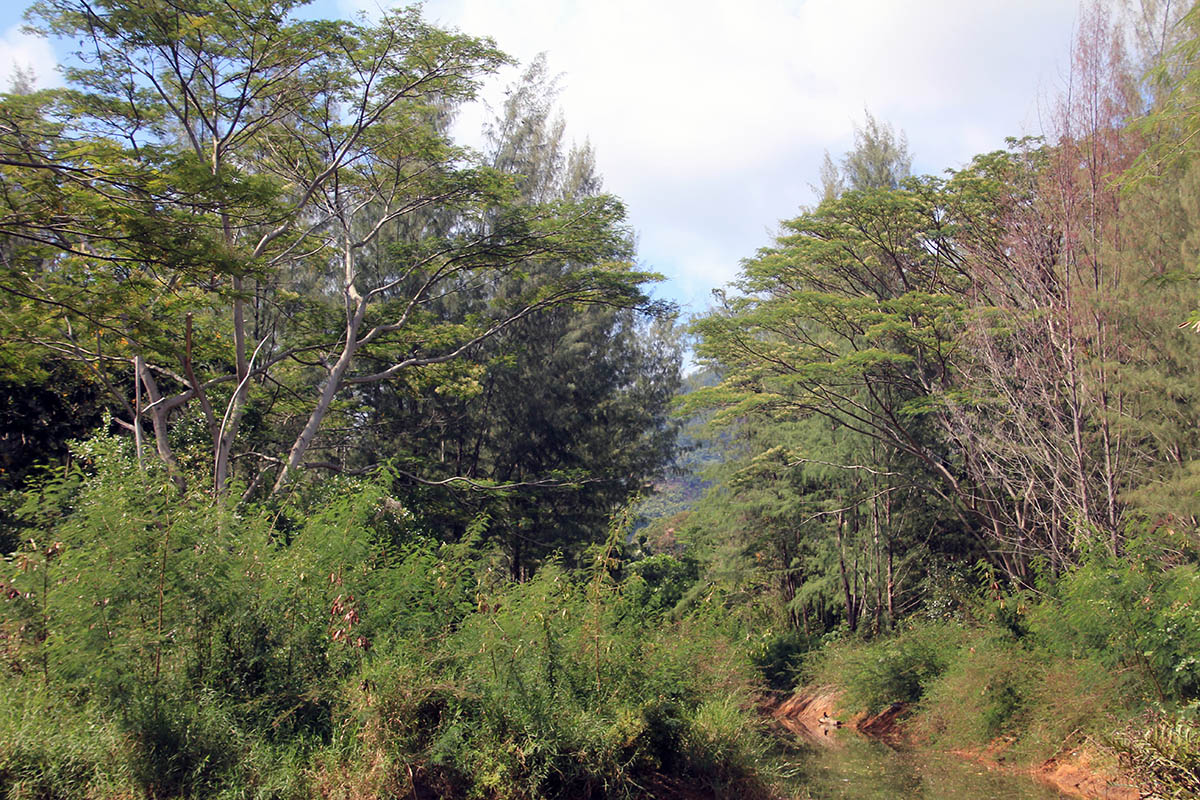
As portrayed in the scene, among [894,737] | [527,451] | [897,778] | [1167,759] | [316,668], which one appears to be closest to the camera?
[316,668]

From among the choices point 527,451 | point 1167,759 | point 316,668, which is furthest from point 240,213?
point 527,451

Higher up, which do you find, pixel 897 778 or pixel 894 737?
pixel 897 778

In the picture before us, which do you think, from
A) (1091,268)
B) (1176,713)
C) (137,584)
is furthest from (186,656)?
(1091,268)

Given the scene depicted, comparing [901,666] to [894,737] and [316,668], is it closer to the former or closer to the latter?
[894,737]

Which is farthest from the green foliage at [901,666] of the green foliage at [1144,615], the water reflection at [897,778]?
the green foliage at [1144,615]

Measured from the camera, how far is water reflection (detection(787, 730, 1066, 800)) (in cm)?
961

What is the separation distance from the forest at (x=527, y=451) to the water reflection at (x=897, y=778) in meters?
0.61

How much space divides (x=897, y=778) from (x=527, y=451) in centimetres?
1301

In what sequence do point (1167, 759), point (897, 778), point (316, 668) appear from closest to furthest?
point (316, 668)
point (1167, 759)
point (897, 778)

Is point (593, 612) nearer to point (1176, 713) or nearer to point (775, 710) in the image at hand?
point (1176, 713)

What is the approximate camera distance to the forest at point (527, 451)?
590 cm

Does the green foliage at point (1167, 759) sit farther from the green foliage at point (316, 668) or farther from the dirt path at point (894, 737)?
the green foliage at point (316, 668)

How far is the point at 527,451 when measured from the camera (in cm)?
2198

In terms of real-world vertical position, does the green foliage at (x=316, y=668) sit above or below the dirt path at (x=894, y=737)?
above
